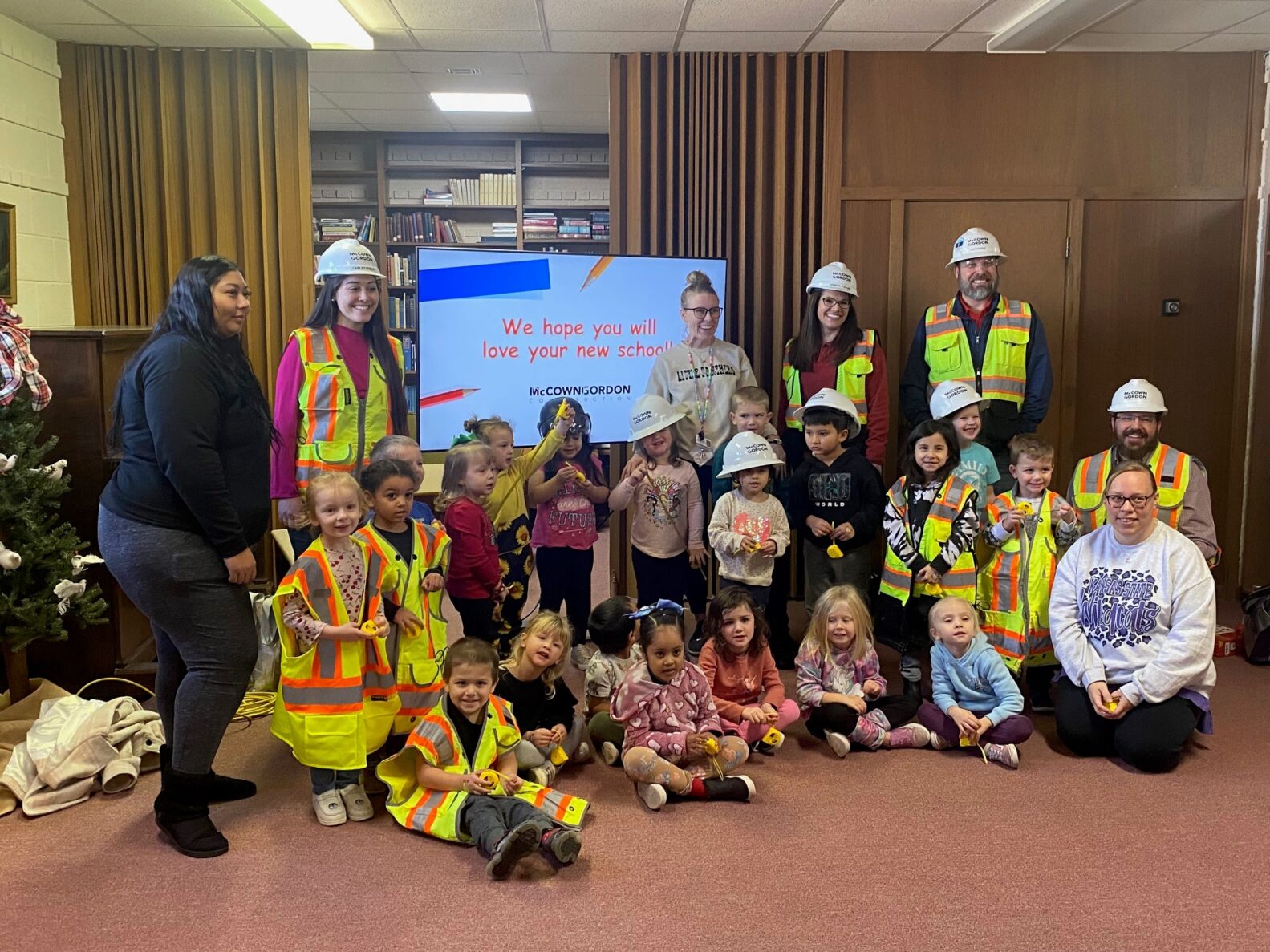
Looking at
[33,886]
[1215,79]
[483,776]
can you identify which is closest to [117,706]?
[33,886]

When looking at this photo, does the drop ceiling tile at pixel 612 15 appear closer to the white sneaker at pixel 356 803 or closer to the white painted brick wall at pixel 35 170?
the white painted brick wall at pixel 35 170

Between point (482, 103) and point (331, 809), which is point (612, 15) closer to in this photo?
point (482, 103)

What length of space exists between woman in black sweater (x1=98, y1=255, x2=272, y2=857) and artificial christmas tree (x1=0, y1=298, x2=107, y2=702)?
81cm

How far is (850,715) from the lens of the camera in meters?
3.11

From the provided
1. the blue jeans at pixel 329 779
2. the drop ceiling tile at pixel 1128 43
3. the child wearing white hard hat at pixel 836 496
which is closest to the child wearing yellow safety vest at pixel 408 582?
the blue jeans at pixel 329 779

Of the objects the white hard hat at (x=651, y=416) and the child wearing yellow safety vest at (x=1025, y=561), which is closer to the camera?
the child wearing yellow safety vest at (x=1025, y=561)

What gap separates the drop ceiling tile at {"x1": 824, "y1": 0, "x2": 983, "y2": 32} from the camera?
13.3 ft

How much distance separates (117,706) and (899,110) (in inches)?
158

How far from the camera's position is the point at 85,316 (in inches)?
187

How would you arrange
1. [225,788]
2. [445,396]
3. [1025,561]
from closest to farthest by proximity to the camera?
1. [225,788]
2. [1025,561]
3. [445,396]

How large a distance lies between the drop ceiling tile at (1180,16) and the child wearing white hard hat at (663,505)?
8.09 ft

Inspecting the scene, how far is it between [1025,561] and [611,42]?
9.54 feet

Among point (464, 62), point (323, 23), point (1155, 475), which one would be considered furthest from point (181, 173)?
point (1155, 475)

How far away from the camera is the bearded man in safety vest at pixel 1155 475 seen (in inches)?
138
